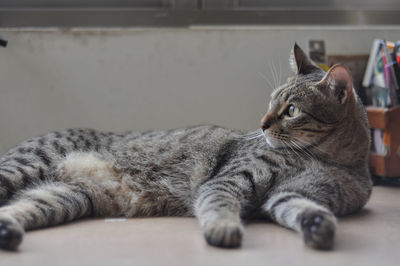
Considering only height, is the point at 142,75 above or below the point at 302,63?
below

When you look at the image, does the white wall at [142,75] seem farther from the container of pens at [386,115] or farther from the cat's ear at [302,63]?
the cat's ear at [302,63]

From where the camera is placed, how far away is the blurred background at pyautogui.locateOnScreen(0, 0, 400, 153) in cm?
301

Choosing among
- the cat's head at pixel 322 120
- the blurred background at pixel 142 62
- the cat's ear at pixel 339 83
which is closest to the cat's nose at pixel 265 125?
the cat's head at pixel 322 120

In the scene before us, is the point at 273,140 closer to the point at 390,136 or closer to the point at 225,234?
the point at 225,234

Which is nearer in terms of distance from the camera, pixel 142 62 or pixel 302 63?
pixel 302 63

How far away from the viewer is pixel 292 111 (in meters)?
2.01

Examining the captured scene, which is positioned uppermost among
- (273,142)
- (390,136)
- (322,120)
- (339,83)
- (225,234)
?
(339,83)

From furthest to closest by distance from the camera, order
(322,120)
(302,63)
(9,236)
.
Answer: (302,63)
(322,120)
(9,236)

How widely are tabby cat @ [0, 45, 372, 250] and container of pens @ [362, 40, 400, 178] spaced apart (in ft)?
2.35

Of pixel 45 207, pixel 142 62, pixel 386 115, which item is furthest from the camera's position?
pixel 142 62

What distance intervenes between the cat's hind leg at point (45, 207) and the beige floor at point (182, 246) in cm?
5

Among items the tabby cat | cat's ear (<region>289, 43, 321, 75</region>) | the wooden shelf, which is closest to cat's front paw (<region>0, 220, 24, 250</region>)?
the tabby cat

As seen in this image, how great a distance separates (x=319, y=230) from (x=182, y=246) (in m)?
0.47

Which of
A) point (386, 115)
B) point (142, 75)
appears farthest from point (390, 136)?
point (142, 75)
